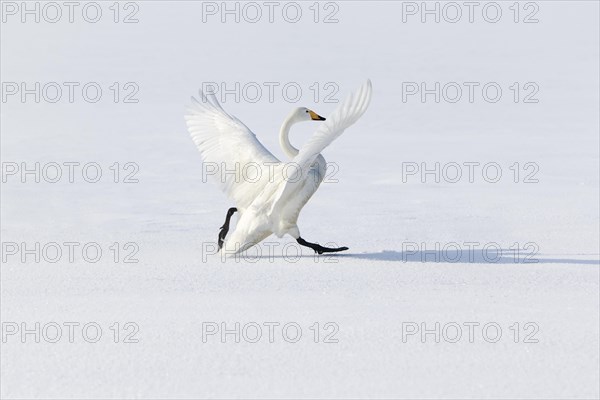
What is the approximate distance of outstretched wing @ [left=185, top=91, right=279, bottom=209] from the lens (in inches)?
317

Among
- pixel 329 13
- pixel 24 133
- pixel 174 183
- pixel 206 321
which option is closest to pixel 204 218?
pixel 174 183

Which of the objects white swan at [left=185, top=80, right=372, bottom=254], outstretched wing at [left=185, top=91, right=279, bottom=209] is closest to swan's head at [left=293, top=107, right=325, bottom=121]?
white swan at [left=185, top=80, right=372, bottom=254]

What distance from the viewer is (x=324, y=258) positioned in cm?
793

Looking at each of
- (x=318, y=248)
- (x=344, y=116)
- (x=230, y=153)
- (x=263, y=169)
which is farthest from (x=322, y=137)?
(x=230, y=153)

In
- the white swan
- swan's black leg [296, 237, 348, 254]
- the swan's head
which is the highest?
the swan's head

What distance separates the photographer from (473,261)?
7840mm

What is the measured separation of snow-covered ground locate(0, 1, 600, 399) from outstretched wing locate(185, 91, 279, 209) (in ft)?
1.52

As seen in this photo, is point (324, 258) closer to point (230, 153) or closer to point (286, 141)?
point (286, 141)

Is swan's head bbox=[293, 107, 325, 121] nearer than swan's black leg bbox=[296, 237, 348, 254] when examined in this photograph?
No

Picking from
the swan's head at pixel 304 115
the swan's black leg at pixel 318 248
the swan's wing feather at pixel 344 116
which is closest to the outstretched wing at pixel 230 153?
the swan's head at pixel 304 115

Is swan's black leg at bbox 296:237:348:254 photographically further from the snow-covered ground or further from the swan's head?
the swan's head

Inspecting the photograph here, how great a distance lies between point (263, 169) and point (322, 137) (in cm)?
84

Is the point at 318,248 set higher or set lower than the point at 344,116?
lower

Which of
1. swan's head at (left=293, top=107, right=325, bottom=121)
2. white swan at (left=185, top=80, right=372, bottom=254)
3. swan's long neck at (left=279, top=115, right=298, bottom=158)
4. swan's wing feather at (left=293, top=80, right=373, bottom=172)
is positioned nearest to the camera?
swan's wing feather at (left=293, top=80, right=373, bottom=172)
